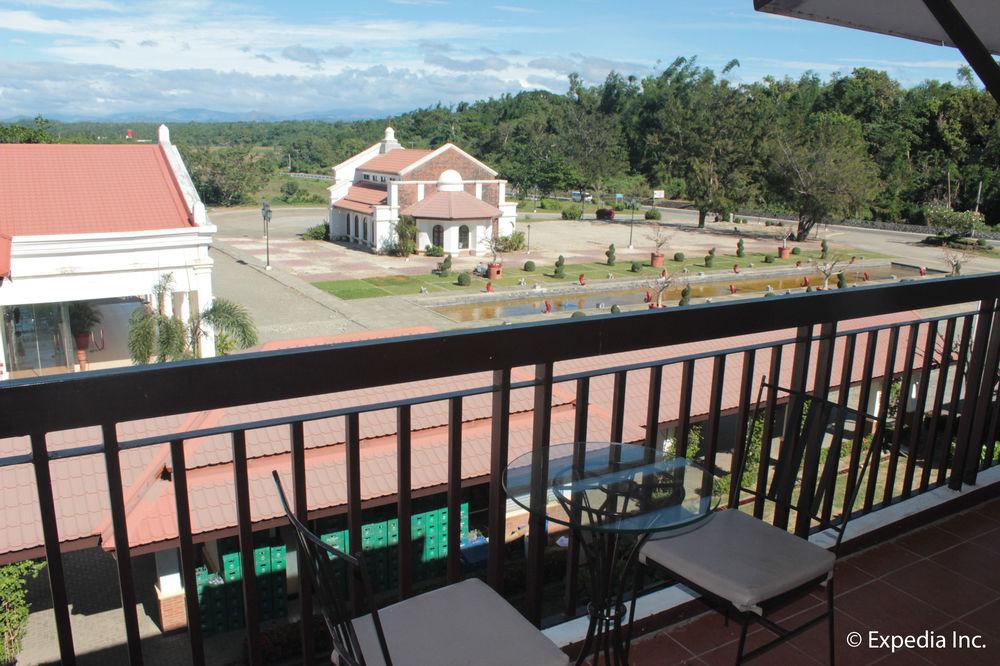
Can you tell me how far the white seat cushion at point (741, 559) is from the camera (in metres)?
1.80

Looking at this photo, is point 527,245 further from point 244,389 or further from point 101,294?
point 244,389

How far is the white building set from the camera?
1436 cm

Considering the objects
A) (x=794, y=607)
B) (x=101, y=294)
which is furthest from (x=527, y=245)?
(x=794, y=607)

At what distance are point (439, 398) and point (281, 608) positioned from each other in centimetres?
648

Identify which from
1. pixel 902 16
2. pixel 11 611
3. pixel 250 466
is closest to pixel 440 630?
pixel 902 16

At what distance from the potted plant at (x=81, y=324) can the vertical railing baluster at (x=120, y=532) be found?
16444mm

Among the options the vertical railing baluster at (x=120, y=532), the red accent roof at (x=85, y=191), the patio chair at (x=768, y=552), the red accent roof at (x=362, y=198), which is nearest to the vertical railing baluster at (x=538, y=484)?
the patio chair at (x=768, y=552)

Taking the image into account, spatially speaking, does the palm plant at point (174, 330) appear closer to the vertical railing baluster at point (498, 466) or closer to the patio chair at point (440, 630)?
the vertical railing baluster at point (498, 466)

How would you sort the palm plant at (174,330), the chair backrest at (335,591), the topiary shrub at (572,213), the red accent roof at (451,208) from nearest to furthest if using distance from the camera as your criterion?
1. the chair backrest at (335,591)
2. the palm plant at (174,330)
3. the red accent roof at (451,208)
4. the topiary shrub at (572,213)

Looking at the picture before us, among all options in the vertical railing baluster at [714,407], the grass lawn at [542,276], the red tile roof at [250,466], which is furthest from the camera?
the grass lawn at [542,276]

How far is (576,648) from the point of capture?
2135 mm

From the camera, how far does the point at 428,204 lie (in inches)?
1318

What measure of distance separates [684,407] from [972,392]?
1.58 meters

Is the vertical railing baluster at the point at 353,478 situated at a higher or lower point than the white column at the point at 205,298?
higher
